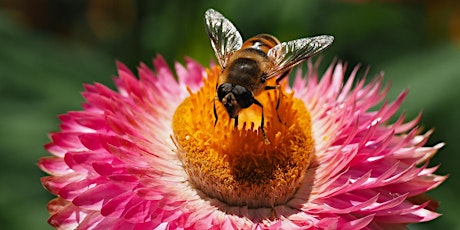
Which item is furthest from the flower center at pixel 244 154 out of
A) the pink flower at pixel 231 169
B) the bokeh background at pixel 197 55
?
the bokeh background at pixel 197 55

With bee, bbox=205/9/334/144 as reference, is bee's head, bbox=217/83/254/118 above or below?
below

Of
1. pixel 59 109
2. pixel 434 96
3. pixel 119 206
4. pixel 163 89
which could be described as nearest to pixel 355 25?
pixel 434 96

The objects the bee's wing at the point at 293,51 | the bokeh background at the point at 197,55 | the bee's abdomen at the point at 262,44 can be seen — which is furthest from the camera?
the bokeh background at the point at 197,55

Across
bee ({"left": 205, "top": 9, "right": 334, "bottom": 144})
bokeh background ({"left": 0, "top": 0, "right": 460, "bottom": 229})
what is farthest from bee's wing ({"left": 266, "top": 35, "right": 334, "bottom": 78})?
bokeh background ({"left": 0, "top": 0, "right": 460, "bottom": 229})

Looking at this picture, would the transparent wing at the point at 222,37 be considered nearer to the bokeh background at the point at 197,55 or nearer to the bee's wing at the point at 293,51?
the bee's wing at the point at 293,51

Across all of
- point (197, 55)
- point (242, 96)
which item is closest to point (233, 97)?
point (242, 96)

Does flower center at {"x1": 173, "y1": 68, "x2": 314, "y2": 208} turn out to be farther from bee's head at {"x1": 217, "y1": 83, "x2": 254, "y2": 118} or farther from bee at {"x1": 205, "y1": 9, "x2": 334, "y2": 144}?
bee's head at {"x1": 217, "y1": 83, "x2": 254, "y2": 118}
